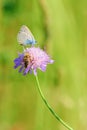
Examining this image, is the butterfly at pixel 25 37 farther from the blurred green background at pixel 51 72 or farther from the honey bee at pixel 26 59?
the blurred green background at pixel 51 72

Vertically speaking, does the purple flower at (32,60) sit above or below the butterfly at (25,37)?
below

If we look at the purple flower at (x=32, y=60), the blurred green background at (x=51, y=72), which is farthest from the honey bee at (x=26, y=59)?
the blurred green background at (x=51, y=72)

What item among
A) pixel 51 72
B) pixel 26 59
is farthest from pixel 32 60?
pixel 51 72

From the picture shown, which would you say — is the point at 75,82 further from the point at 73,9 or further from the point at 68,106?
the point at 73,9

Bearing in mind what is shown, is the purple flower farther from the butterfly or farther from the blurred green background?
the blurred green background

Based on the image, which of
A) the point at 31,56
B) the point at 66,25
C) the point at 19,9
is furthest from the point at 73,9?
the point at 31,56

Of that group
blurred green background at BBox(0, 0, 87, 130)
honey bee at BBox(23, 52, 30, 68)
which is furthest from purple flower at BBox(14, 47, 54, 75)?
blurred green background at BBox(0, 0, 87, 130)
